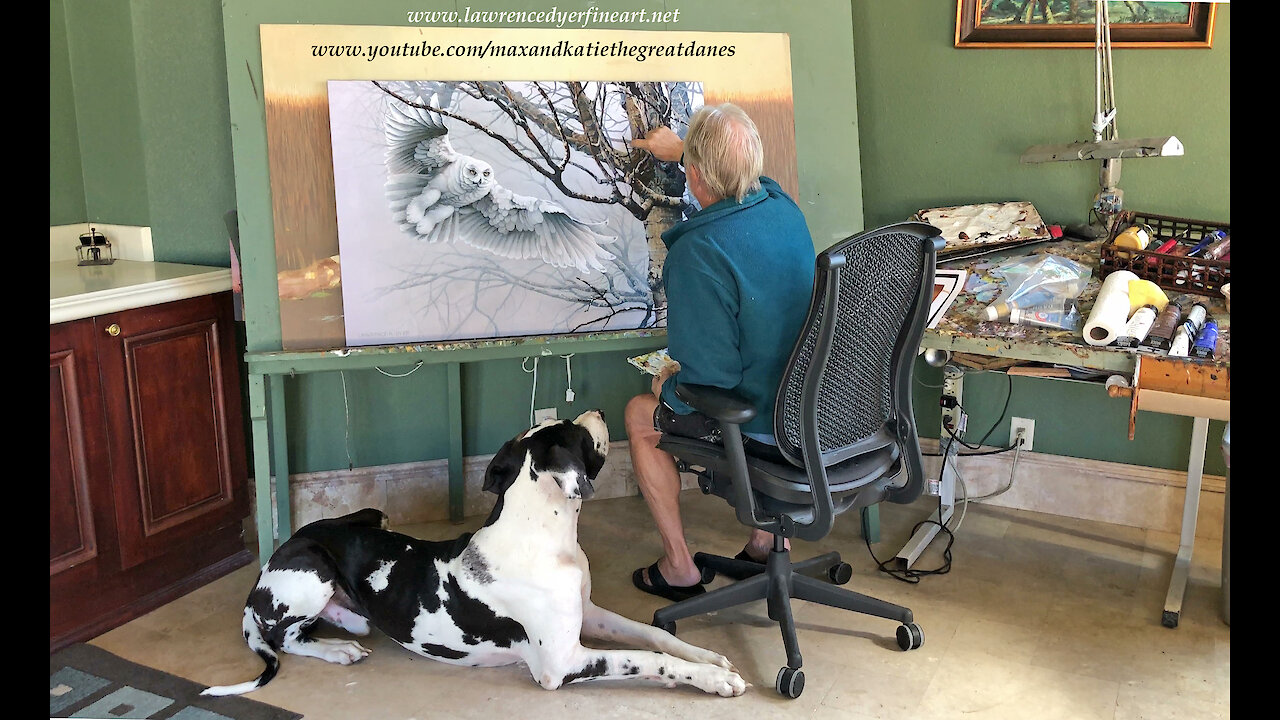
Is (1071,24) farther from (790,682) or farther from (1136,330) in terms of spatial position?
(790,682)

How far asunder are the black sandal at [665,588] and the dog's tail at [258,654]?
0.95m

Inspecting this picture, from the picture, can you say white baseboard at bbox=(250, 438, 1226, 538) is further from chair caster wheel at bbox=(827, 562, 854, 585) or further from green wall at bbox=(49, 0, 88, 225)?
green wall at bbox=(49, 0, 88, 225)

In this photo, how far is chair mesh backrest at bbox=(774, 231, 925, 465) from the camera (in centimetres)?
196

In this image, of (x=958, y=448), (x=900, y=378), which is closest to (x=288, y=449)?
(x=900, y=378)

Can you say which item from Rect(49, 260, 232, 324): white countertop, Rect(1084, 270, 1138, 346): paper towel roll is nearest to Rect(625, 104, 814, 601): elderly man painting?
Rect(1084, 270, 1138, 346): paper towel roll

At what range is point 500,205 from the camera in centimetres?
268

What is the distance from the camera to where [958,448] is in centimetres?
329

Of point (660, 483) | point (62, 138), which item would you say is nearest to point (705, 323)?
point (660, 483)

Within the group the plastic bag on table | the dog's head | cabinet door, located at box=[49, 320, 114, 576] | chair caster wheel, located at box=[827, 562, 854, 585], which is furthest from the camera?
chair caster wheel, located at box=[827, 562, 854, 585]

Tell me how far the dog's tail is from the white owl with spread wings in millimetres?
1054
